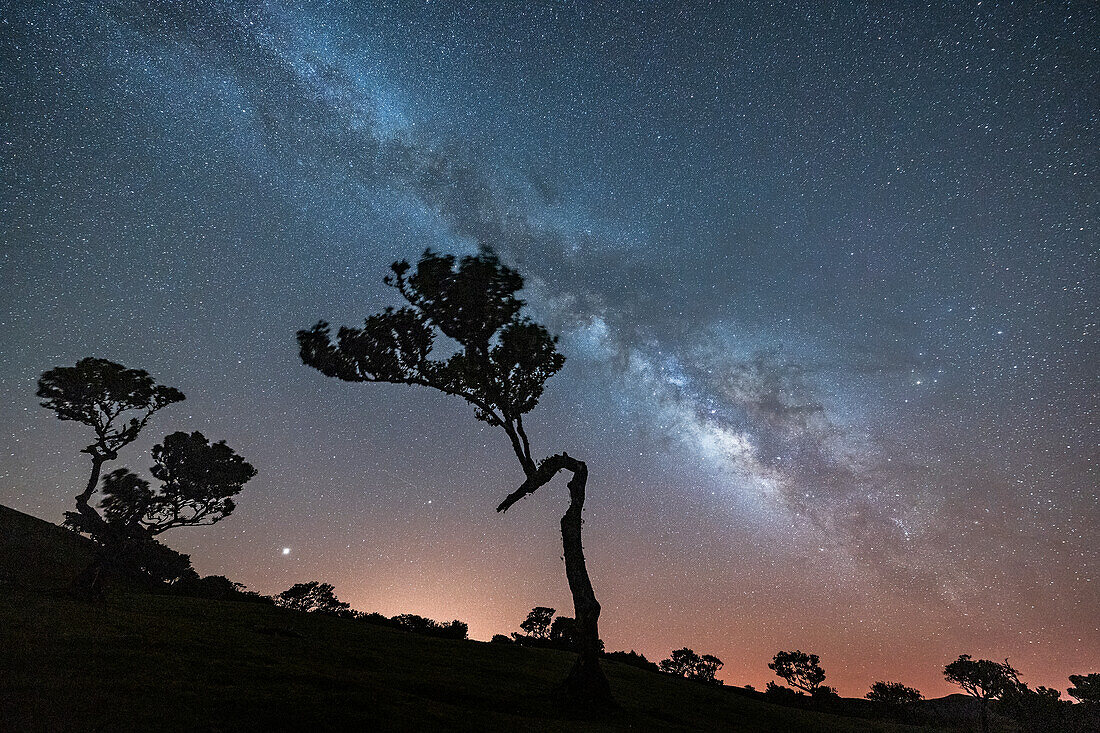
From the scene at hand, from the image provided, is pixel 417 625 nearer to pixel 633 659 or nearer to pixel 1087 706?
pixel 633 659

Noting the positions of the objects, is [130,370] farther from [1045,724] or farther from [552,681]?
[1045,724]

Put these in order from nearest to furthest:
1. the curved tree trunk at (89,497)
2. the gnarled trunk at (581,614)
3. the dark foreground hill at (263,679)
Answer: the dark foreground hill at (263,679), the gnarled trunk at (581,614), the curved tree trunk at (89,497)

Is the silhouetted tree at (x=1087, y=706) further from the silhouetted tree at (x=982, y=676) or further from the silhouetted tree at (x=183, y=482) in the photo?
the silhouetted tree at (x=183, y=482)

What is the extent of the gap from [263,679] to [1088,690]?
7994 cm

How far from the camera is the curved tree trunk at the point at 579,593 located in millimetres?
19203

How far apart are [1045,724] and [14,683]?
8224cm

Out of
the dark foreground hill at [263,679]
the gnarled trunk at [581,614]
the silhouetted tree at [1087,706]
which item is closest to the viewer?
the dark foreground hill at [263,679]

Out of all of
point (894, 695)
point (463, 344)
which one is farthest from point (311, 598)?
point (894, 695)

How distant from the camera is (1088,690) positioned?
173 ft

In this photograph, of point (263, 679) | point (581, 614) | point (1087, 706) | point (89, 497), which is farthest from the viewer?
point (1087, 706)

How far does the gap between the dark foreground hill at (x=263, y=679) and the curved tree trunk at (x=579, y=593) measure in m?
1.08

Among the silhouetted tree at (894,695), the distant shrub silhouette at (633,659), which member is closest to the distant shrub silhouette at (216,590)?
the distant shrub silhouette at (633,659)

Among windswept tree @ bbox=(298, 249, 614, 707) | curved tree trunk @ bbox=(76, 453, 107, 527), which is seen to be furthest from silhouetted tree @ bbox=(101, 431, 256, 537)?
windswept tree @ bbox=(298, 249, 614, 707)

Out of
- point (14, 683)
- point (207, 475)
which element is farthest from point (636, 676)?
point (207, 475)
